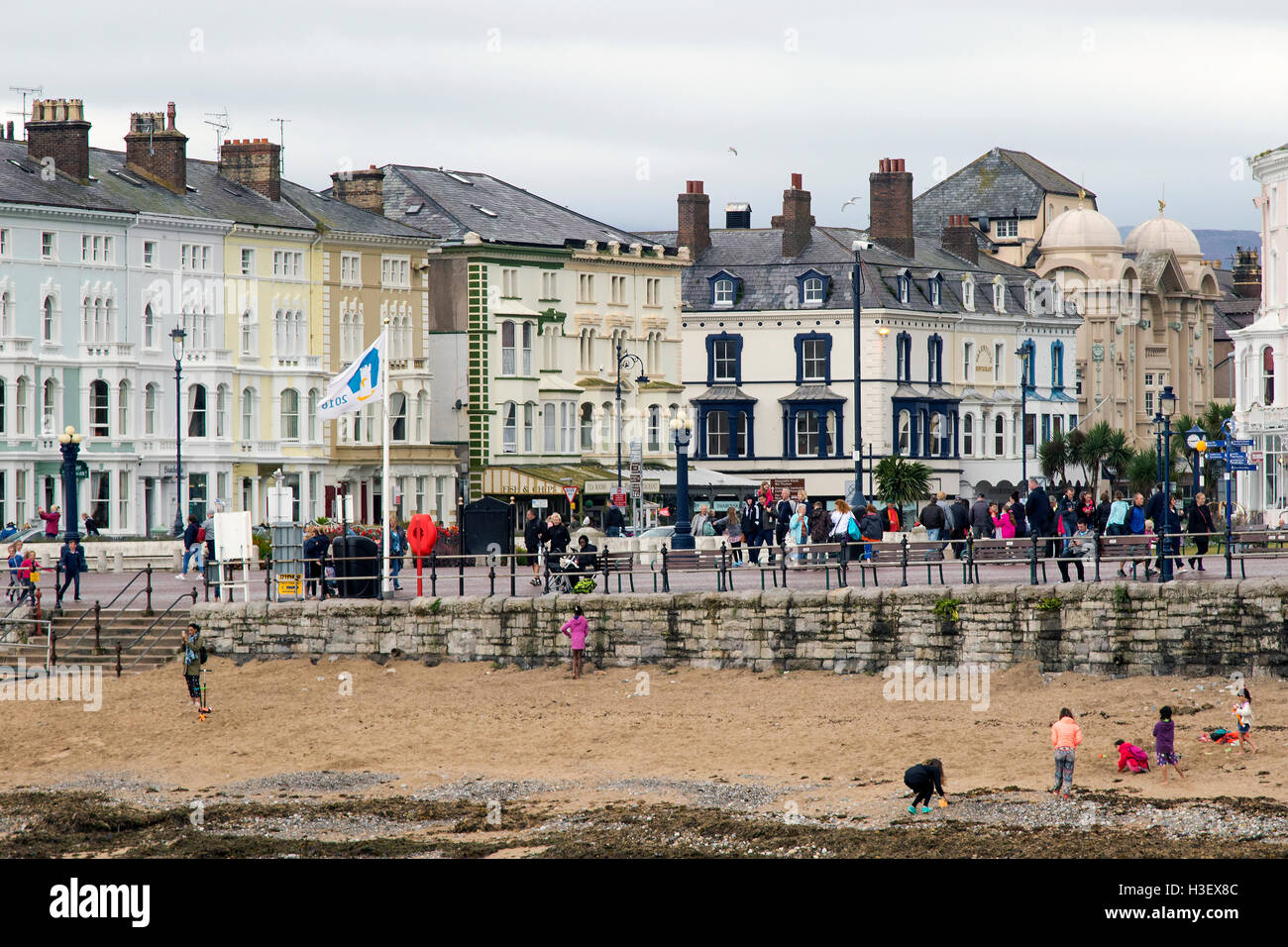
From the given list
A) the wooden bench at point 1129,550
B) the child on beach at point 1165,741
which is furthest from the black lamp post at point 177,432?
the child on beach at point 1165,741

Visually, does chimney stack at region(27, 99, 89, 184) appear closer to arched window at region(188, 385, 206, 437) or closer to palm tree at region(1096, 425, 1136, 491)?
arched window at region(188, 385, 206, 437)

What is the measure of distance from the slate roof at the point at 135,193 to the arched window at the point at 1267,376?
26.9 metres

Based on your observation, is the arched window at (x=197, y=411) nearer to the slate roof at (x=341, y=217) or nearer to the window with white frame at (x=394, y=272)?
the slate roof at (x=341, y=217)

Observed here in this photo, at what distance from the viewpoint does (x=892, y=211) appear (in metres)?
83.5

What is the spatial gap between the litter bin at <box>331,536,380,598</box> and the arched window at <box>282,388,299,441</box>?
86.5 feet

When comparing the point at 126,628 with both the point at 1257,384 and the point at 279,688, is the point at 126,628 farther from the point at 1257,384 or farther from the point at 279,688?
the point at 1257,384

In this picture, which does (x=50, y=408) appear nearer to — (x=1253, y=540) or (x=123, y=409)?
(x=123, y=409)

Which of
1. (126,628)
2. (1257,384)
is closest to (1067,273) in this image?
(1257,384)

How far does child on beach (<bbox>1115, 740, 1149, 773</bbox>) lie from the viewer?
26938 mm

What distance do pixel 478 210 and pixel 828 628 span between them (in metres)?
40.5

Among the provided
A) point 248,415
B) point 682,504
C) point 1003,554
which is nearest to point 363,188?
point 248,415

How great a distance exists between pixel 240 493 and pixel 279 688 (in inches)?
1126

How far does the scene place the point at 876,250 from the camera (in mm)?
82125

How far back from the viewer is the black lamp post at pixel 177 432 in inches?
2306
